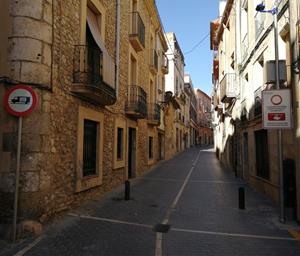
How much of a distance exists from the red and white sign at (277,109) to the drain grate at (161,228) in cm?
314

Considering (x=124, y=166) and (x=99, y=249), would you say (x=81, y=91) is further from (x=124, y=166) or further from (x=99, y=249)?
(x=124, y=166)

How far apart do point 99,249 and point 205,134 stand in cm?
6764

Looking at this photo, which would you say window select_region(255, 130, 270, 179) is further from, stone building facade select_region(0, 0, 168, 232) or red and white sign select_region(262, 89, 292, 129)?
stone building facade select_region(0, 0, 168, 232)

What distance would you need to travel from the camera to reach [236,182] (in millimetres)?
13547

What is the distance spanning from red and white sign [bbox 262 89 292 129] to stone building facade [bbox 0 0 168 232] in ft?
13.9

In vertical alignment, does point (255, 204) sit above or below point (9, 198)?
below

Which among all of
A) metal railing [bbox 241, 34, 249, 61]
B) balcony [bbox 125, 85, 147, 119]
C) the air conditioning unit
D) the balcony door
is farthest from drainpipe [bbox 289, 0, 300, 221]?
the balcony door

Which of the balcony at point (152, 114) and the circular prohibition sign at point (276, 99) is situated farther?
the balcony at point (152, 114)

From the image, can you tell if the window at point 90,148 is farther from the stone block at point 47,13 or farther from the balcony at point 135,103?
the balcony at point 135,103

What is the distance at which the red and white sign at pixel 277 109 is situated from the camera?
6832 millimetres

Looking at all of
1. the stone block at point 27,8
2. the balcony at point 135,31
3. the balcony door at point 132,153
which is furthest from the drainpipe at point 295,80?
the balcony door at point 132,153

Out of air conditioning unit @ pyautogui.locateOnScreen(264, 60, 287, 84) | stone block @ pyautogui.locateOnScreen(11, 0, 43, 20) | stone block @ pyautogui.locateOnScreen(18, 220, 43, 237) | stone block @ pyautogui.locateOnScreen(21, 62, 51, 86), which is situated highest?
stone block @ pyautogui.locateOnScreen(11, 0, 43, 20)

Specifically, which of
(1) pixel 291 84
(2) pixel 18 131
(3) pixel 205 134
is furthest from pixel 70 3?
(3) pixel 205 134

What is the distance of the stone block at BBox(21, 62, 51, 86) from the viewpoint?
233 inches
